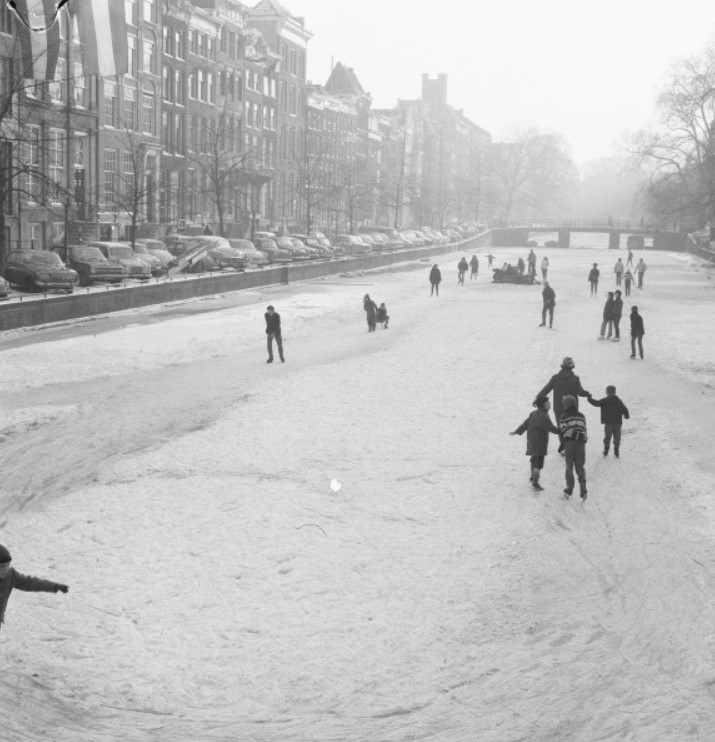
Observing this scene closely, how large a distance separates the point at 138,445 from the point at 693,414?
11.4 meters

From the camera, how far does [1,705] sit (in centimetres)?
980

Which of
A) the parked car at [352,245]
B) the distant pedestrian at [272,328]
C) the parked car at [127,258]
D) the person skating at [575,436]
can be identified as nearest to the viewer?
the person skating at [575,436]

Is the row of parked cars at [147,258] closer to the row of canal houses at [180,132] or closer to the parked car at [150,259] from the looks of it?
the parked car at [150,259]

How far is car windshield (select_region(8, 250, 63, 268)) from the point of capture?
137 feet

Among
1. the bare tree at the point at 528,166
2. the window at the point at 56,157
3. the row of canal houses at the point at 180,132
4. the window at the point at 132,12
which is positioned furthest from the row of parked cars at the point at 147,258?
the bare tree at the point at 528,166

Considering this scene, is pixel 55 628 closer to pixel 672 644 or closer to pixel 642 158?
pixel 672 644

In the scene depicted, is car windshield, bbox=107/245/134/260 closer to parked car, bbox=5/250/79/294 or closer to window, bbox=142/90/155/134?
parked car, bbox=5/250/79/294

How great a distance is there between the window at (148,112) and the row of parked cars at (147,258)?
9411 mm

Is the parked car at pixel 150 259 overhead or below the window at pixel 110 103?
below

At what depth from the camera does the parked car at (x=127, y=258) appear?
159 feet

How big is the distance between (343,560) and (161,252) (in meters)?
42.9

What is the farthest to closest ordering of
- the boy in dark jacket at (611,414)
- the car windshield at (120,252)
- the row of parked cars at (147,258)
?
the car windshield at (120,252), the row of parked cars at (147,258), the boy in dark jacket at (611,414)

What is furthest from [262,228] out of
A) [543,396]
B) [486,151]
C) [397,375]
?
[486,151]

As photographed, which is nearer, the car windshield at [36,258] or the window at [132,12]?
the car windshield at [36,258]
